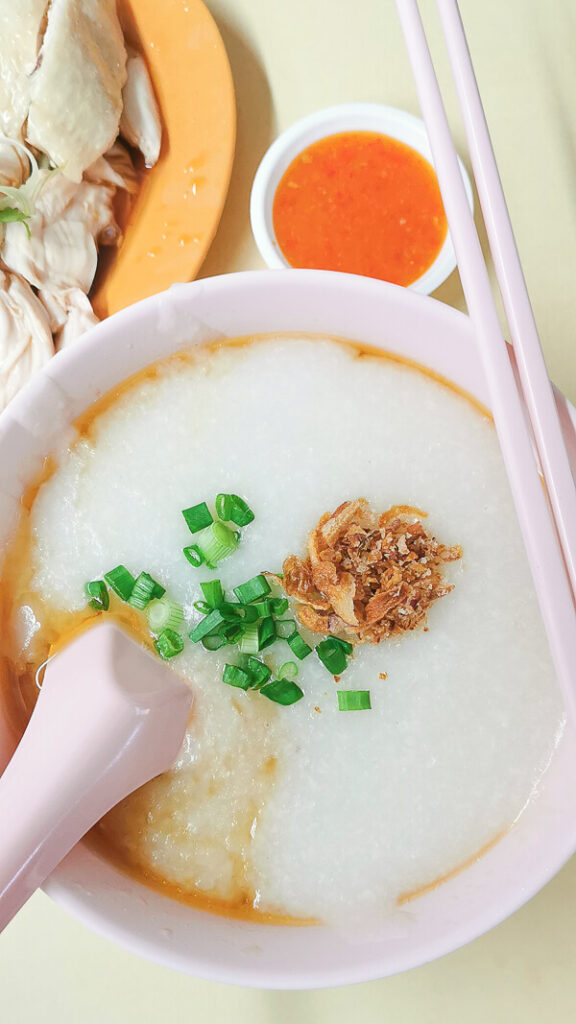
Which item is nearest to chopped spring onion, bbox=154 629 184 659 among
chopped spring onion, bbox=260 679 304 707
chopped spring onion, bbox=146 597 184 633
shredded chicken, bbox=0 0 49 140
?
chopped spring onion, bbox=146 597 184 633

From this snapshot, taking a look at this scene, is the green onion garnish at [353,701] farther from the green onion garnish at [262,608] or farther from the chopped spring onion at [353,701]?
the green onion garnish at [262,608]

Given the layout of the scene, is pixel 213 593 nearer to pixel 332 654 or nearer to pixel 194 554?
pixel 194 554

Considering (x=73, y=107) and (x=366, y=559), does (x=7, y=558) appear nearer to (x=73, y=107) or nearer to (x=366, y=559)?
(x=366, y=559)

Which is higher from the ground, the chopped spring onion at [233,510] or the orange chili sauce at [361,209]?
the orange chili sauce at [361,209]

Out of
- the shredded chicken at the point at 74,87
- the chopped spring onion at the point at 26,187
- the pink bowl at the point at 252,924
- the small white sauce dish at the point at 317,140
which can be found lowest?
the pink bowl at the point at 252,924

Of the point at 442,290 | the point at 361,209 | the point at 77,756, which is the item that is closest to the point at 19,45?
the point at 361,209

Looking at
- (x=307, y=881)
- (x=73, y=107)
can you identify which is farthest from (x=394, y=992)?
(x=73, y=107)

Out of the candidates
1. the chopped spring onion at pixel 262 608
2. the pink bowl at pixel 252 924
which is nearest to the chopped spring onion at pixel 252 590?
the chopped spring onion at pixel 262 608

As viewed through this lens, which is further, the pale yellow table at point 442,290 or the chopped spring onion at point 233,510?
the pale yellow table at point 442,290
